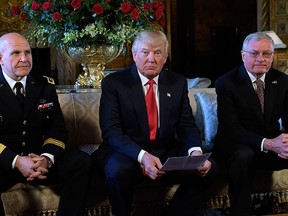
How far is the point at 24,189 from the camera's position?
258 cm

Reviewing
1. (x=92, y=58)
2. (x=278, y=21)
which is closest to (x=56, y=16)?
(x=92, y=58)

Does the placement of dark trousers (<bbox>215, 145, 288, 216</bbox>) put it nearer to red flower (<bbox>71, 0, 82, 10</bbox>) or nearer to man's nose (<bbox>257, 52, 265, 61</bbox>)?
man's nose (<bbox>257, 52, 265, 61</bbox>)

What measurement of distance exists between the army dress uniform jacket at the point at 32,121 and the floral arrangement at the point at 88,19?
0.68m

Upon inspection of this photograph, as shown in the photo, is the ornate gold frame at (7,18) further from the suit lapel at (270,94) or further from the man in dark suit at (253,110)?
the suit lapel at (270,94)

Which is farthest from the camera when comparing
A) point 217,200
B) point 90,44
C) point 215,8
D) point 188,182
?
point 215,8

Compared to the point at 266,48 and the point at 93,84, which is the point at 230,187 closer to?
the point at 266,48

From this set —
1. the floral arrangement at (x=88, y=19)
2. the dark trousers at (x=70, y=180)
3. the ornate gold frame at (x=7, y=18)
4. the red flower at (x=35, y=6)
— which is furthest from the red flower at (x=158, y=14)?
the ornate gold frame at (x=7, y=18)

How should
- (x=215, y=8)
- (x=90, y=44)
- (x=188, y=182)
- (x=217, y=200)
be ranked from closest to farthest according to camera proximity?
1. (x=188, y=182)
2. (x=217, y=200)
3. (x=90, y=44)
4. (x=215, y=8)

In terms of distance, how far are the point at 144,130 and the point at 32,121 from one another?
61 cm

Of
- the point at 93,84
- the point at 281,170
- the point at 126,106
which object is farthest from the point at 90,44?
the point at 281,170

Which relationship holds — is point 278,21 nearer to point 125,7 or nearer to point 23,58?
point 125,7

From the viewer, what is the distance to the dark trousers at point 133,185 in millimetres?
2449

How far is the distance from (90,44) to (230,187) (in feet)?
4.71

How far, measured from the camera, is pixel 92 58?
3486 millimetres
